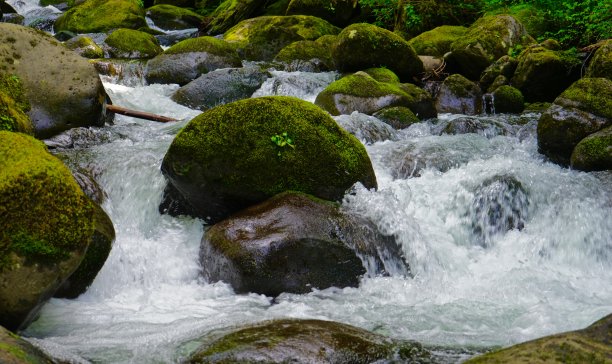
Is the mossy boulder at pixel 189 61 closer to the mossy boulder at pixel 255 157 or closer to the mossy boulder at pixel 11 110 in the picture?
the mossy boulder at pixel 11 110

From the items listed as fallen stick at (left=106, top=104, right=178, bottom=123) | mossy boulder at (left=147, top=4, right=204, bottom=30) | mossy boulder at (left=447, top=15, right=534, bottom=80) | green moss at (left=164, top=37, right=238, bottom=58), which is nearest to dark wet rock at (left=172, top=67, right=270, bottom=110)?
green moss at (left=164, top=37, right=238, bottom=58)

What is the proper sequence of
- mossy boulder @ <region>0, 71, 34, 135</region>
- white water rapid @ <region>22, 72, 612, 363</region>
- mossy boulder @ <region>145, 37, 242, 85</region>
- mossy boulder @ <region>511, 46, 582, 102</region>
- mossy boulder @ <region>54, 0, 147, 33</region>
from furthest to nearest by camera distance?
mossy boulder @ <region>54, 0, 147, 33</region>, mossy boulder @ <region>145, 37, 242, 85</region>, mossy boulder @ <region>511, 46, 582, 102</region>, mossy boulder @ <region>0, 71, 34, 135</region>, white water rapid @ <region>22, 72, 612, 363</region>

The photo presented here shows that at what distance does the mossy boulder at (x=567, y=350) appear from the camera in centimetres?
268

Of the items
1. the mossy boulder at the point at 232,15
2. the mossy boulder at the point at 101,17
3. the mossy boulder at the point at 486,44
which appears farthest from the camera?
the mossy boulder at the point at 232,15

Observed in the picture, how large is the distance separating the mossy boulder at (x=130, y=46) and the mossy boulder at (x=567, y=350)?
14.4m

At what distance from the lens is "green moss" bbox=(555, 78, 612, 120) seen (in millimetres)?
8516

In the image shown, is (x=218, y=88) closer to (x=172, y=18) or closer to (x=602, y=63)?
(x=602, y=63)

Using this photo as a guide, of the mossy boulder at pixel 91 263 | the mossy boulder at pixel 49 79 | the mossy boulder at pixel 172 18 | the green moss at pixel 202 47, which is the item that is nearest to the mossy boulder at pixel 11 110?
the mossy boulder at pixel 49 79

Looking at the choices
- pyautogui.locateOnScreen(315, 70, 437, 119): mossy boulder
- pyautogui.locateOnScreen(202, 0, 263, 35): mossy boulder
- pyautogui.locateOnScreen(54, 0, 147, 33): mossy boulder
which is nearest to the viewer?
pyautogui.locateOnScreen(315, 70, 437, 119): mossy boulder

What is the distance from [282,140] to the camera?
6.23 metres

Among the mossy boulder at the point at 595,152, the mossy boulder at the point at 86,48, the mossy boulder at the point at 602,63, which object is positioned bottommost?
the mossy boulder at the point at 86,48

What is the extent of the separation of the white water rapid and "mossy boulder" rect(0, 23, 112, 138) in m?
0.49

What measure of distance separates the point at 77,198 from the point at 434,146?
606cm

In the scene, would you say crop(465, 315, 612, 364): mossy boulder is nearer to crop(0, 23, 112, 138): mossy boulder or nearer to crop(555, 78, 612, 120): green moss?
crop(555, 78, 612, 120): green moss
